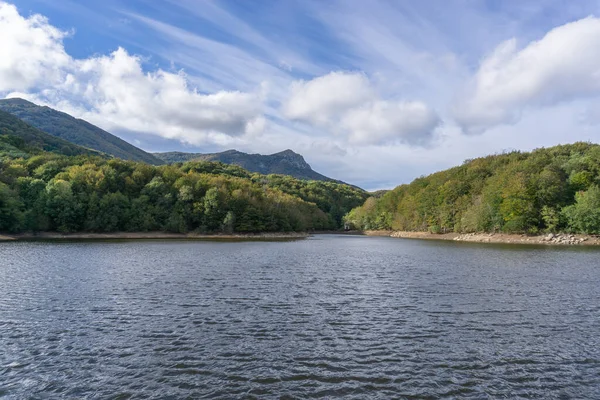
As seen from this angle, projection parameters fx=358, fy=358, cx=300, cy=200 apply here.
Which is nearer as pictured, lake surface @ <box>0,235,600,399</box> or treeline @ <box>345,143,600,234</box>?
lake surface @ <box>0,235,600,399</box>

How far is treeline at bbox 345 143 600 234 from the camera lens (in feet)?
300

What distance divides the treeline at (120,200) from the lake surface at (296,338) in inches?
3104

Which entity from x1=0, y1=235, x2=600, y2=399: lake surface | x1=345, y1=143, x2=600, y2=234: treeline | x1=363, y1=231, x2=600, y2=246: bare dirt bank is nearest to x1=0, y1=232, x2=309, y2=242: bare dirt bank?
x1=345, y1=143, x2=600, y2=234: treeline

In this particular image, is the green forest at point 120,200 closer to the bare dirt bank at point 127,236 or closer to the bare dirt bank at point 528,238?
the bare dirt bank at point 127,236

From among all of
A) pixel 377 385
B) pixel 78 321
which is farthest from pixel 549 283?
pixel 78 321

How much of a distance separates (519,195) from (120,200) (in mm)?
114917

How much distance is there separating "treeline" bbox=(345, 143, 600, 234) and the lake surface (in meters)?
73.1

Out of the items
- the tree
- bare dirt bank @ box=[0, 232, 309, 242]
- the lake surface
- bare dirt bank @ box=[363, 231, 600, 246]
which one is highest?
the tree

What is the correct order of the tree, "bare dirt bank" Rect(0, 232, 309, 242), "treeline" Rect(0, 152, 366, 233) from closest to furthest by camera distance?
the tree, "bare dirt bank" Rect(0, 232, 309, 242), "treeline" Rect(0, 152, 366, 233)

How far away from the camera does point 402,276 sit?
34250 millimetres

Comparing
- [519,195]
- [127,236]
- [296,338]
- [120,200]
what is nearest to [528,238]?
[519,195]

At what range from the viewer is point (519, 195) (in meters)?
96.9

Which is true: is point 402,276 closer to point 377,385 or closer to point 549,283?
point 549,283

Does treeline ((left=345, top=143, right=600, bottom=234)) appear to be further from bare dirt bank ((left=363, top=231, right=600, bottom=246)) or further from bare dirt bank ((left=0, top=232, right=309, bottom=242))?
bare dirt bank ((left=0, top=232, right=309, bottom=242))
